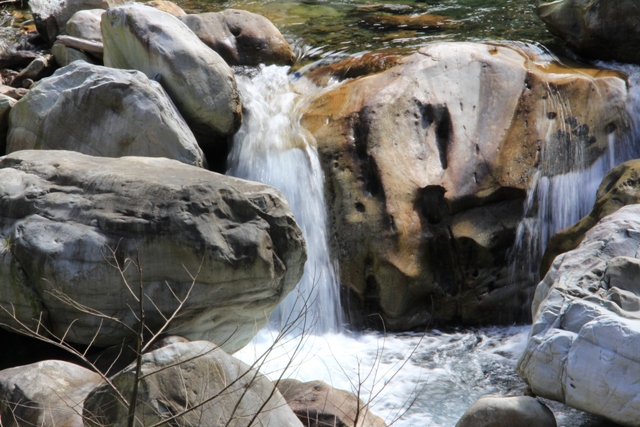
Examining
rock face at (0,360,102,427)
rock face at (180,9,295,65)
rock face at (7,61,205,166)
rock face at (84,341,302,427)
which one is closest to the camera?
rock face at (84,341,302,427)

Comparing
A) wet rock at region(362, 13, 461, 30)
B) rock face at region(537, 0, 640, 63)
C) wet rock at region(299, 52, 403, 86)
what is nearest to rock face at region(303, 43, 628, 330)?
wet rock at region(299, 52, 403, 86)

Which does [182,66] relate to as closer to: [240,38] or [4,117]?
[4,117]

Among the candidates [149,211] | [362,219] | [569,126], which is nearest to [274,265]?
[149,211]

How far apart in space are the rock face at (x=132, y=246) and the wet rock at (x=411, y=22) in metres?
6.36

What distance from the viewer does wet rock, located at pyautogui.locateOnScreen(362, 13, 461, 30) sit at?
1098cm

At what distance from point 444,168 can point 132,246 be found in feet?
12.4

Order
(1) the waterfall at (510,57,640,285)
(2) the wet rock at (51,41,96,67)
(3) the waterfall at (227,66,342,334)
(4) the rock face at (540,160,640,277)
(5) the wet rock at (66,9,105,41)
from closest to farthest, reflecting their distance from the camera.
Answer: (4) the rock face at (540,160,640,277), (3) the waterfall at (227,66,342,334), (1) the waterfall at (510,57,640,285), (2) the wet rock at (51,41,96,67), (5) the wet rock at (66,9,105,41)

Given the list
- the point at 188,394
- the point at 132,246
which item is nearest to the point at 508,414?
the point at 188,394

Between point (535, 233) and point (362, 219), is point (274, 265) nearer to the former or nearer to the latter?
point (362, 219)

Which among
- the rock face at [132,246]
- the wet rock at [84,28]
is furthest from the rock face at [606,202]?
the wet rock at [84,28]

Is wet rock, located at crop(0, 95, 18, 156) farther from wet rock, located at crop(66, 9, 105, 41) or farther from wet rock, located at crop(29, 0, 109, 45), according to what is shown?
wet rock, located at crop(29, 0, 109, 45)

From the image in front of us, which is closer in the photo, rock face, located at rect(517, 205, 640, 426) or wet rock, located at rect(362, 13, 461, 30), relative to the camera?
rock face, located at rect(517, 205, 640, 426)

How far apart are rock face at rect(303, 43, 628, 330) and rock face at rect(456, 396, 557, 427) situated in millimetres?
2337

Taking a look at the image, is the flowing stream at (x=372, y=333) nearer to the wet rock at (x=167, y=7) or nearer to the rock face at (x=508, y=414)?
the rock face at (x=508, y=414)
